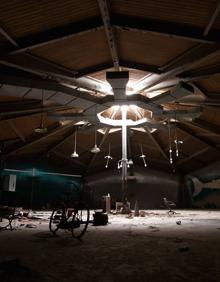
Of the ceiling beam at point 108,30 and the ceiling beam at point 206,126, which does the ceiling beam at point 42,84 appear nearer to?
the ceiling beam at point 108,30

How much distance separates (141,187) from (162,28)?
1952 centimetres

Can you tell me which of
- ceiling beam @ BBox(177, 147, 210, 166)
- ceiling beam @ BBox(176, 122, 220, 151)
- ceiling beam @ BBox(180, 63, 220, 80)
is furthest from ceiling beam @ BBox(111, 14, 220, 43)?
ceiling beam @ BBox(177, 147, 210, 166)

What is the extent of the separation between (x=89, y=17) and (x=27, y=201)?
17.7 metres

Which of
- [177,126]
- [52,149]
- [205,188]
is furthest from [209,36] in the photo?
[205,188]

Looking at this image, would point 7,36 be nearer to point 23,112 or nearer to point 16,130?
point 23,112

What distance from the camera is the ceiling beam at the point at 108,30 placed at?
18.0 ft

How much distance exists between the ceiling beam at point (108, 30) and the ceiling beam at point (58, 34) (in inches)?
8.2

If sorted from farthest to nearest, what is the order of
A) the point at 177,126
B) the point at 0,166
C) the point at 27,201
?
the point at 27,201 < the point at 0,166 < the point at 177,126

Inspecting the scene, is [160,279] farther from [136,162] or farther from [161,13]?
[136,162]

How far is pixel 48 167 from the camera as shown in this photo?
21.5 meters

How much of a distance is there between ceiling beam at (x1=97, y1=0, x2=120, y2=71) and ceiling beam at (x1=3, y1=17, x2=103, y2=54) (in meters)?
0.21

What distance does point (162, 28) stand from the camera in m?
6.18

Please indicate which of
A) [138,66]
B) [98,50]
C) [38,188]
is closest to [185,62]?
[138,66]

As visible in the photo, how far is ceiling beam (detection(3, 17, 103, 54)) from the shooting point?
20.3 ft
